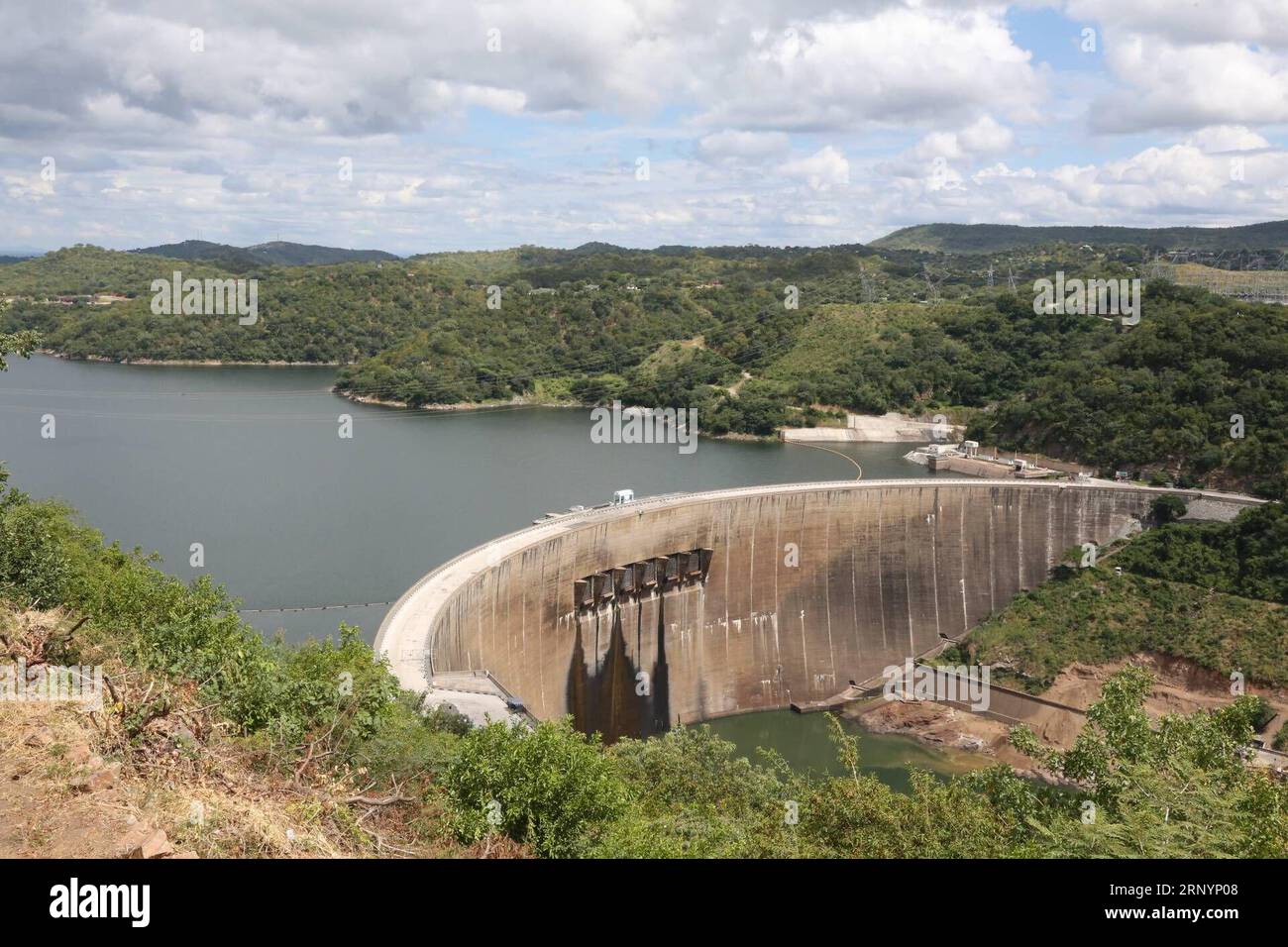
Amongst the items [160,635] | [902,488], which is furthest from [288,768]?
[902,488]

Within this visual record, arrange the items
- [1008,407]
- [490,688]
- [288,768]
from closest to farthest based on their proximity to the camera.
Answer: [288,768], [490,688], [1008,407]

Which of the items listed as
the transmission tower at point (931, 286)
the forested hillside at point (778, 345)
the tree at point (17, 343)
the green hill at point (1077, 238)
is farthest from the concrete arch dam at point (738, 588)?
the green hill at point (1077, 238)

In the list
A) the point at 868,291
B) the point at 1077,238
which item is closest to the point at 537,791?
the point at 868,291

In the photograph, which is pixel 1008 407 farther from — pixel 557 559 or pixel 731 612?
pixel 557 559

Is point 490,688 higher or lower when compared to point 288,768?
lower

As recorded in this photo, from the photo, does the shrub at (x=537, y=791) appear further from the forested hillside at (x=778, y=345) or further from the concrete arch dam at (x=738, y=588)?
the forested hillside at (x=778, y=345)

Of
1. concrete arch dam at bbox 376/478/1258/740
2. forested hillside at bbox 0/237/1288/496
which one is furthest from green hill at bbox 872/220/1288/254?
concrete arch dam at bbox 376/478/1258/740
